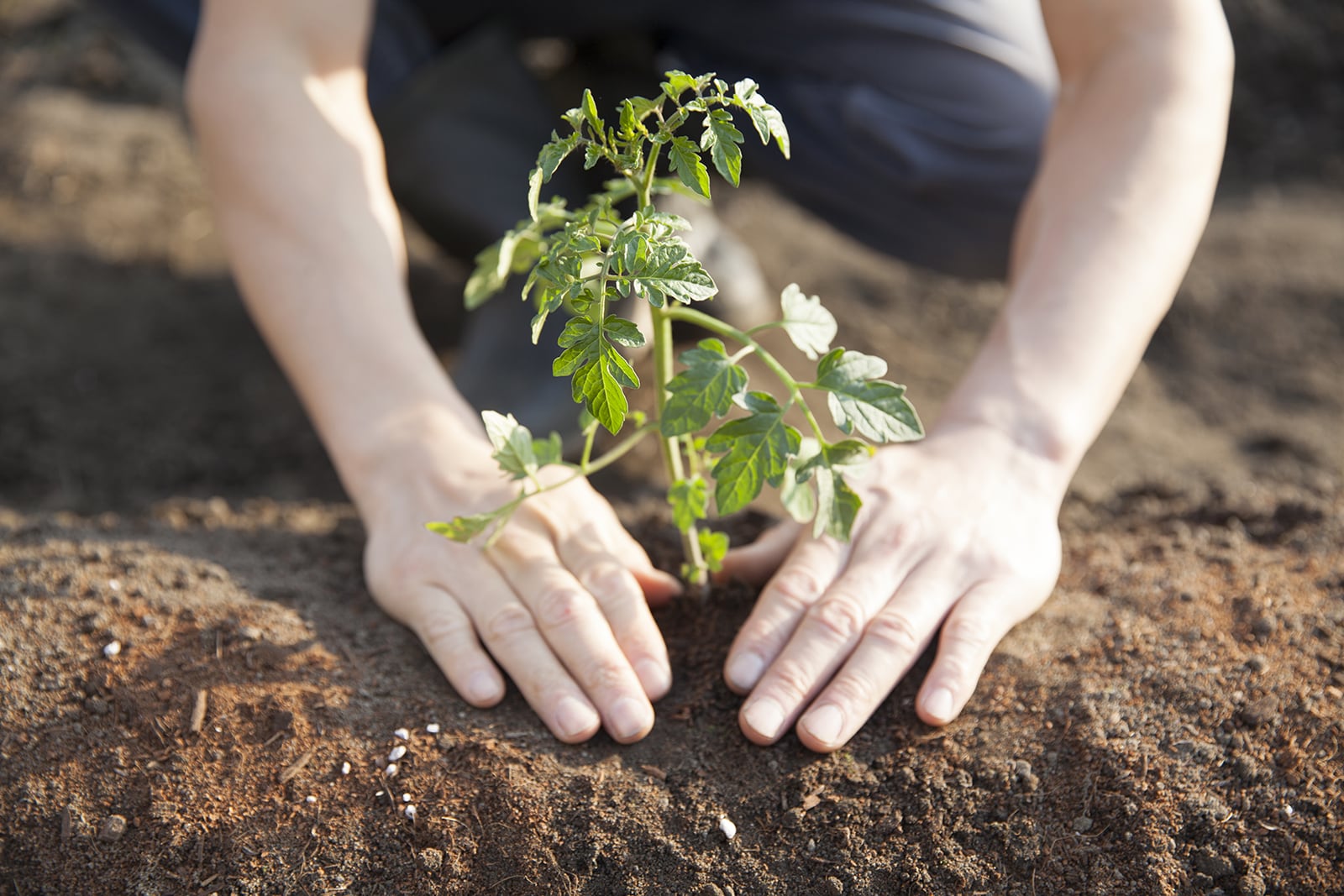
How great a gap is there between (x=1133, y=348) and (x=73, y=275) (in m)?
3.00

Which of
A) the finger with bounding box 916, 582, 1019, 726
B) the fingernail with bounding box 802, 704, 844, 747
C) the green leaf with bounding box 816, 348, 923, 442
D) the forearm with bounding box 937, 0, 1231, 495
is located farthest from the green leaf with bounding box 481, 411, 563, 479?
the forearm with bounding box 937, 0, 1231, 495

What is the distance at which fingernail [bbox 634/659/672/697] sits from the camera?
145 centimetres

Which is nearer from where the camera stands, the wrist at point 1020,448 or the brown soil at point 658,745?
the brown soil at point 658,745

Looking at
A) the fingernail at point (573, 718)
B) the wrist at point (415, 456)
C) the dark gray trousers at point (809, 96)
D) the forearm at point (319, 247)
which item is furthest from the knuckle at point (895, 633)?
the dark gray trousers at point (809, 96)

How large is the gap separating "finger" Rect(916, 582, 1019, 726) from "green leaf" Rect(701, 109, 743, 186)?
2.46ft

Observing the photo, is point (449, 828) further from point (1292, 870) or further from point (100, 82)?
point (100, 82)

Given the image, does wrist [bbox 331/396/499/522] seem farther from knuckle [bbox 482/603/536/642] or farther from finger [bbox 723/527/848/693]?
finger [bbox 723/527/848/693]

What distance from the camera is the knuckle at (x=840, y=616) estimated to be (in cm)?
143

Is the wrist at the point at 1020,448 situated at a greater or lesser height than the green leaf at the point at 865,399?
lesser

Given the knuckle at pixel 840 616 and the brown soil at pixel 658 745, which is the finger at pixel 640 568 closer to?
the brown soil at pixel 658 745

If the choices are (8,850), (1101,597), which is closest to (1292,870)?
(1101,597)

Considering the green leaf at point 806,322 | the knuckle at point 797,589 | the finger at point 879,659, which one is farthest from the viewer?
the knuckle at point 797,589

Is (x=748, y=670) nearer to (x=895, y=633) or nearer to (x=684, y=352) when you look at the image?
(x=895, y=633)

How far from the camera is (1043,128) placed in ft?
8.21
